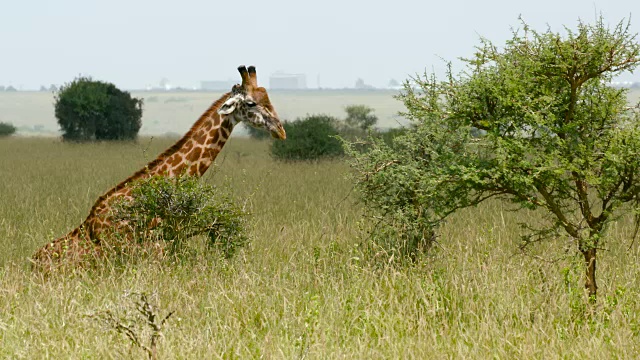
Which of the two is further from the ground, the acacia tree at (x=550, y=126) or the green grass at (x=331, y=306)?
the acacia tree at (x=550, y=126)

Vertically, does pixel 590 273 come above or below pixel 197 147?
below

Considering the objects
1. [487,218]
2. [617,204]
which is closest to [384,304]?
[617,204]

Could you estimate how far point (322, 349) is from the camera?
17.9 ft

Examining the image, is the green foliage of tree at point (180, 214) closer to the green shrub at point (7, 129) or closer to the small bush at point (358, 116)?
the small bush at point (358, 116)

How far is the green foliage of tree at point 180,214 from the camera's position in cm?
779

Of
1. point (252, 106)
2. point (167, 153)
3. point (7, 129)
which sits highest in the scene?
point (252, 106)

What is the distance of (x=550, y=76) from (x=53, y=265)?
5.12m

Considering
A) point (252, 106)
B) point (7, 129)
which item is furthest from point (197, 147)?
point (7, 129)

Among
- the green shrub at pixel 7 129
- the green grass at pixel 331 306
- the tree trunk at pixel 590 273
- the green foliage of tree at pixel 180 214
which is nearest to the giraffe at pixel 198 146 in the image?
the green foliage of tree at pixel 180 214

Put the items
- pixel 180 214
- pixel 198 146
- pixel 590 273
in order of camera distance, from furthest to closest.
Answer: pixel 198 146 < pixel 180 214 < pixel 590 273

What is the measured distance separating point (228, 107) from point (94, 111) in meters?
28.1

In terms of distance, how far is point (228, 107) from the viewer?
820cm

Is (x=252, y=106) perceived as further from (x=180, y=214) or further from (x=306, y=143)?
(x=306, y=143)

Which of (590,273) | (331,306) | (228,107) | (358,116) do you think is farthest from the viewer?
(358,116)
